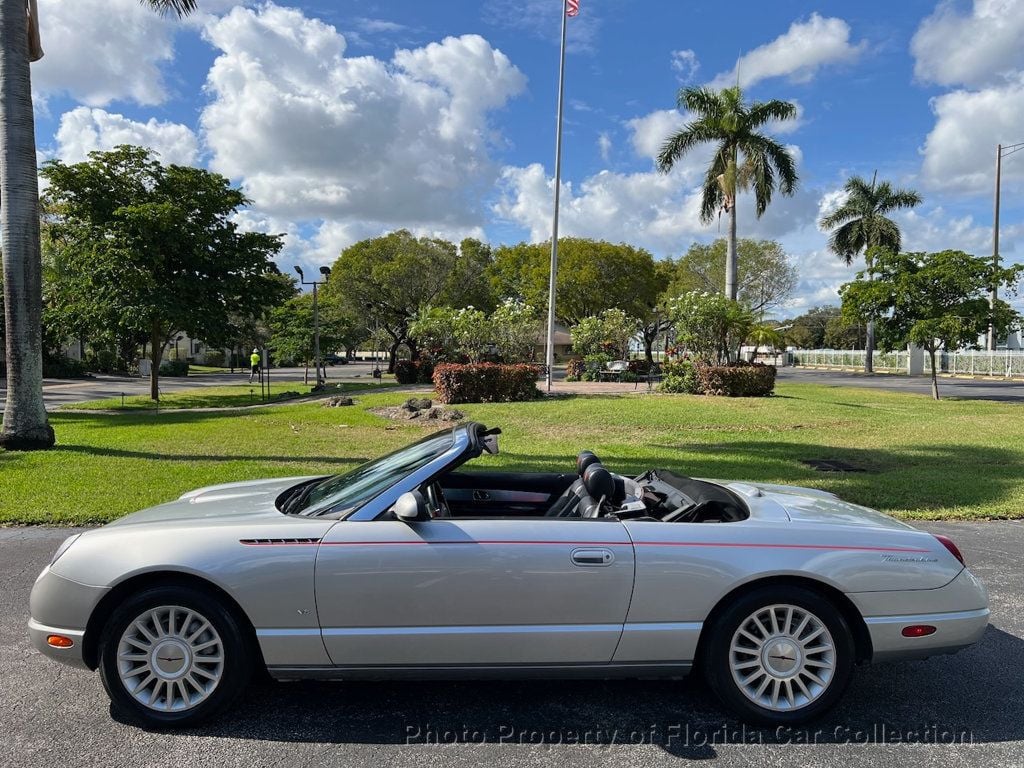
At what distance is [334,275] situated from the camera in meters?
46.7

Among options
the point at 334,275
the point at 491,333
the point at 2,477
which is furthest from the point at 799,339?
the point at 2,477

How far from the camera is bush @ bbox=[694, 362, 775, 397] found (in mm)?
21156

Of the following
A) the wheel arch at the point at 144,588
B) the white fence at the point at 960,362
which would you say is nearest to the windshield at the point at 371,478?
the wheel arch at the point at 144,588

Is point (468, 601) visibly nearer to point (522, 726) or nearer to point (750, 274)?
point (522, 726)

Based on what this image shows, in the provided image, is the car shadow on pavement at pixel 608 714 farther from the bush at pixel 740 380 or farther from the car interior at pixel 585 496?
the bush at pixel 740 380

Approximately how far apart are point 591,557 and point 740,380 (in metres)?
19.3

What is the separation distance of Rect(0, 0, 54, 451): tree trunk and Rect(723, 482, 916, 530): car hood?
10755mm

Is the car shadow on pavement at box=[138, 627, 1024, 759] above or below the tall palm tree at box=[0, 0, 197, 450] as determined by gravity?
below

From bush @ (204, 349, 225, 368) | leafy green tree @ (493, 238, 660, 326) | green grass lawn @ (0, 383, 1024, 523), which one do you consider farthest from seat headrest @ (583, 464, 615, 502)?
bush @ (204, 349, 225, 368)

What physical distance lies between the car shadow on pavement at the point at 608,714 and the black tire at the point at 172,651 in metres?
0.12

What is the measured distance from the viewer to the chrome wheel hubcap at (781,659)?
3.05m

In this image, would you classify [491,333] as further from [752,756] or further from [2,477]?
[752,756]

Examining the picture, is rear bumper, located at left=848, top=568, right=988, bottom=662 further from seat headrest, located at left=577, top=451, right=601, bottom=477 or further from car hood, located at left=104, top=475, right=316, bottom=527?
car hood, located at left=104, top=475, right=316, bottom=527

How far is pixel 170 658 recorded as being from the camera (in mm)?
2984
